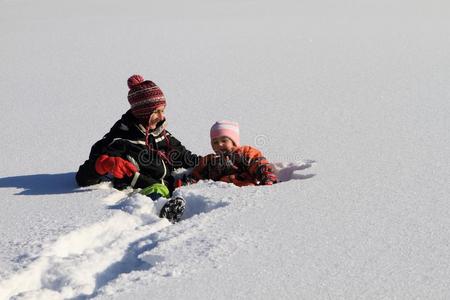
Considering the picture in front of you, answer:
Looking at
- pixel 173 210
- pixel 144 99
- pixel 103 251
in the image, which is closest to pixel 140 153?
pixel 144 99

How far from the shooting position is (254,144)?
13.1 ft

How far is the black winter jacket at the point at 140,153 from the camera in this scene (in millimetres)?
3244

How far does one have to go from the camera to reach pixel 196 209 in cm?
290

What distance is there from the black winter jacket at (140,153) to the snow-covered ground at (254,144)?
0.13 m

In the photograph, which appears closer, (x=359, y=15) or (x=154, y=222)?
(x=154, y=222)

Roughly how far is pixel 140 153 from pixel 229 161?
514mm

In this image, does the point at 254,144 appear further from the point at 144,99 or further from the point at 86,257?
the point at 86,257

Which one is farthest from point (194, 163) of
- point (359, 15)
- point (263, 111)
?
point (359, 15)

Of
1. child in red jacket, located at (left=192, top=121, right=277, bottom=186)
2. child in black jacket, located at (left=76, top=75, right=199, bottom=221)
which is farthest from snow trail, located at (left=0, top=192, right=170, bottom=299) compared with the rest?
child in red jacket, located at (left=192, top=121, right=277, bottom=186)

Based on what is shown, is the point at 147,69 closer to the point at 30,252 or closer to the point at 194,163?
the point at 194,163

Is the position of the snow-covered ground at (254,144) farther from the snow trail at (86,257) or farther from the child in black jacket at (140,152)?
the child in black jacket at (140,152)

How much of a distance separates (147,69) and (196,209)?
3.82 metres

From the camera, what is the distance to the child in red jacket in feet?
11.4

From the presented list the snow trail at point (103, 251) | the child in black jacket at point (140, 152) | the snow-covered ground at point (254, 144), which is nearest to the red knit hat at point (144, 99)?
the child in black jacket at point (140, 152)
